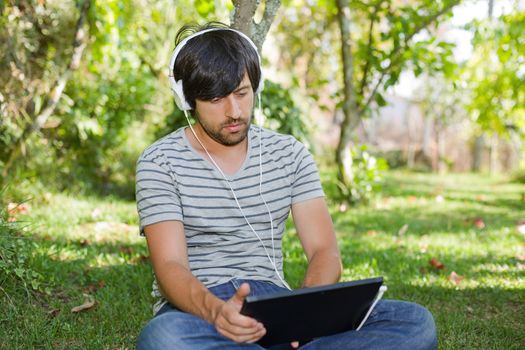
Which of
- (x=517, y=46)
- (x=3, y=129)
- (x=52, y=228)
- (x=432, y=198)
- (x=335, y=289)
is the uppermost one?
(x=517, y=46)

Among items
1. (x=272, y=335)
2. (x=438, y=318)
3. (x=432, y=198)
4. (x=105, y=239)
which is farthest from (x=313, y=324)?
(x=432, y=198)

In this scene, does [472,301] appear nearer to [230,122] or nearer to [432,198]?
[230,122]

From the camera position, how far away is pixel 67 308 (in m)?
3.01

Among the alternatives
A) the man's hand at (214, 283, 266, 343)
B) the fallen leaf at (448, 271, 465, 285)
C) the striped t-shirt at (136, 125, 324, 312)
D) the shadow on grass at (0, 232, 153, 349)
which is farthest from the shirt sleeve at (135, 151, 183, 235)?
the fallen leaf at (448, 271, 465, 285)

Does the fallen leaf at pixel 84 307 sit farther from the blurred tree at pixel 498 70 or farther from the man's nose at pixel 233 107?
the blurred tree at pixel 498 70

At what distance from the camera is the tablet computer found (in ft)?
5.75

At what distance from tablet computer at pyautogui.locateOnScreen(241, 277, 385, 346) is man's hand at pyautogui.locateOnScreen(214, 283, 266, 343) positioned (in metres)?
0.03

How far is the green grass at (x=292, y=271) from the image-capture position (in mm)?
2814

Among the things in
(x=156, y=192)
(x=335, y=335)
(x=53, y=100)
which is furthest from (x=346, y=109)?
(x=335, y=335)

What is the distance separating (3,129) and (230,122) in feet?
12.2

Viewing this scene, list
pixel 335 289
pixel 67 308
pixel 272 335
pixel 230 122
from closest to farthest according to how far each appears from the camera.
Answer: pixel 335 289
pixel 272 335
pixel 230 122
pixel 67 308

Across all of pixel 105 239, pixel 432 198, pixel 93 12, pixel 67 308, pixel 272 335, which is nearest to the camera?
pixel 272 335

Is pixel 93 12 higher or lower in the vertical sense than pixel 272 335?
higher

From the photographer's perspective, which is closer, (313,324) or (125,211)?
(313,324)
